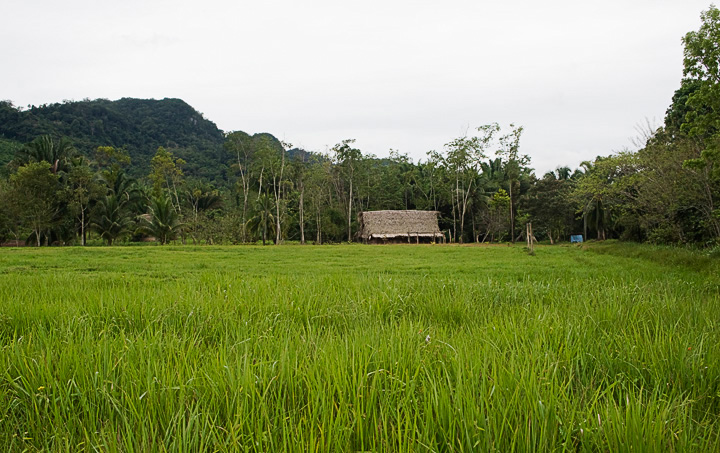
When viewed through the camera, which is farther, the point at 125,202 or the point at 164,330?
the point at 125,202

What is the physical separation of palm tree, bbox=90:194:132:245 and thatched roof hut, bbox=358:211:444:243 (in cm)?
2098

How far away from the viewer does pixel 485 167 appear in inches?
2000

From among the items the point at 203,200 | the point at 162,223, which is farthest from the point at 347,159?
the point at 162,223

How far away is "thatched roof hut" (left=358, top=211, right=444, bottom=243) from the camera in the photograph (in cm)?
4084

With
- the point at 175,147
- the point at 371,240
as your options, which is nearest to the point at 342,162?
Result: the point at 371,240

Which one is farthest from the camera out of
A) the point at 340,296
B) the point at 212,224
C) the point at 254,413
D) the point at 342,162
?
the point at 342,162

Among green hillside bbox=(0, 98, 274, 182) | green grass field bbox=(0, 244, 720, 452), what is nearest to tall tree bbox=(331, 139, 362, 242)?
green hillside bbox=(0, 98, 274, 182)

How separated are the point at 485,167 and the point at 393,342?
5132 centimetres

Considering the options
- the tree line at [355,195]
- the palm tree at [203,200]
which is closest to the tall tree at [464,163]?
the tree line at [355,195]

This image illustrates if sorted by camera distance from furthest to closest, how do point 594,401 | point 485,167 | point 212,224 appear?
point 485,167, point 212,224, point 594,401

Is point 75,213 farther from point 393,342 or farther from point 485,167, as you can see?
point 485,167

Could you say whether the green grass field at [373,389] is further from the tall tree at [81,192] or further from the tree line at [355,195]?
the tall tree at [81,192]

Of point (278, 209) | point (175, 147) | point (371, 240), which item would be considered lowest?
point (371, 240)

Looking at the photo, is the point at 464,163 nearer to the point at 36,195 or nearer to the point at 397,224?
the point at 397,224
